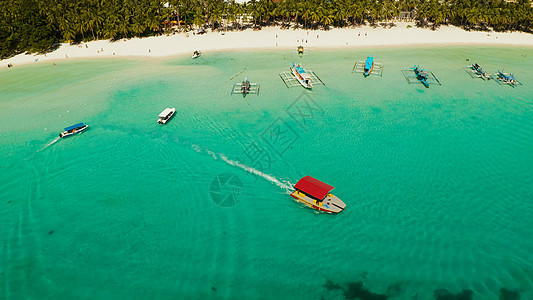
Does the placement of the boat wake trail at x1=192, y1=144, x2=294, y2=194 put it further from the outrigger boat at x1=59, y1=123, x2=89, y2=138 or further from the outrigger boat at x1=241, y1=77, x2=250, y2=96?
the outrigger boat at x1=59, y1=123, x2=89, y2=138

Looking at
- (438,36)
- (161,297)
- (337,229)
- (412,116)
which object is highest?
(438,36)

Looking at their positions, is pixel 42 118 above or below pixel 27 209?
above

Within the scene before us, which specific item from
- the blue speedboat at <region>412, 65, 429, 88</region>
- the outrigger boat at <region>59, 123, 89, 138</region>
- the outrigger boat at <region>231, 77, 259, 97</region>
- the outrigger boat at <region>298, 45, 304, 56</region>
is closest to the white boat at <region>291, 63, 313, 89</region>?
the outrigger boat at <region>231, 77, 259, 97</region>

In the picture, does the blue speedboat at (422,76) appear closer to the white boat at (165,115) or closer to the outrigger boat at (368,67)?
the outrigger boat at (368,67)

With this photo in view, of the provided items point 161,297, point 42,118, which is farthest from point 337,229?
point 42,118

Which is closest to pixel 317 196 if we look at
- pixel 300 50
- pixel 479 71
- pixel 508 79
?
pixel 300 50

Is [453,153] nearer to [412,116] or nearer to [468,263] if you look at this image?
[412,116]
